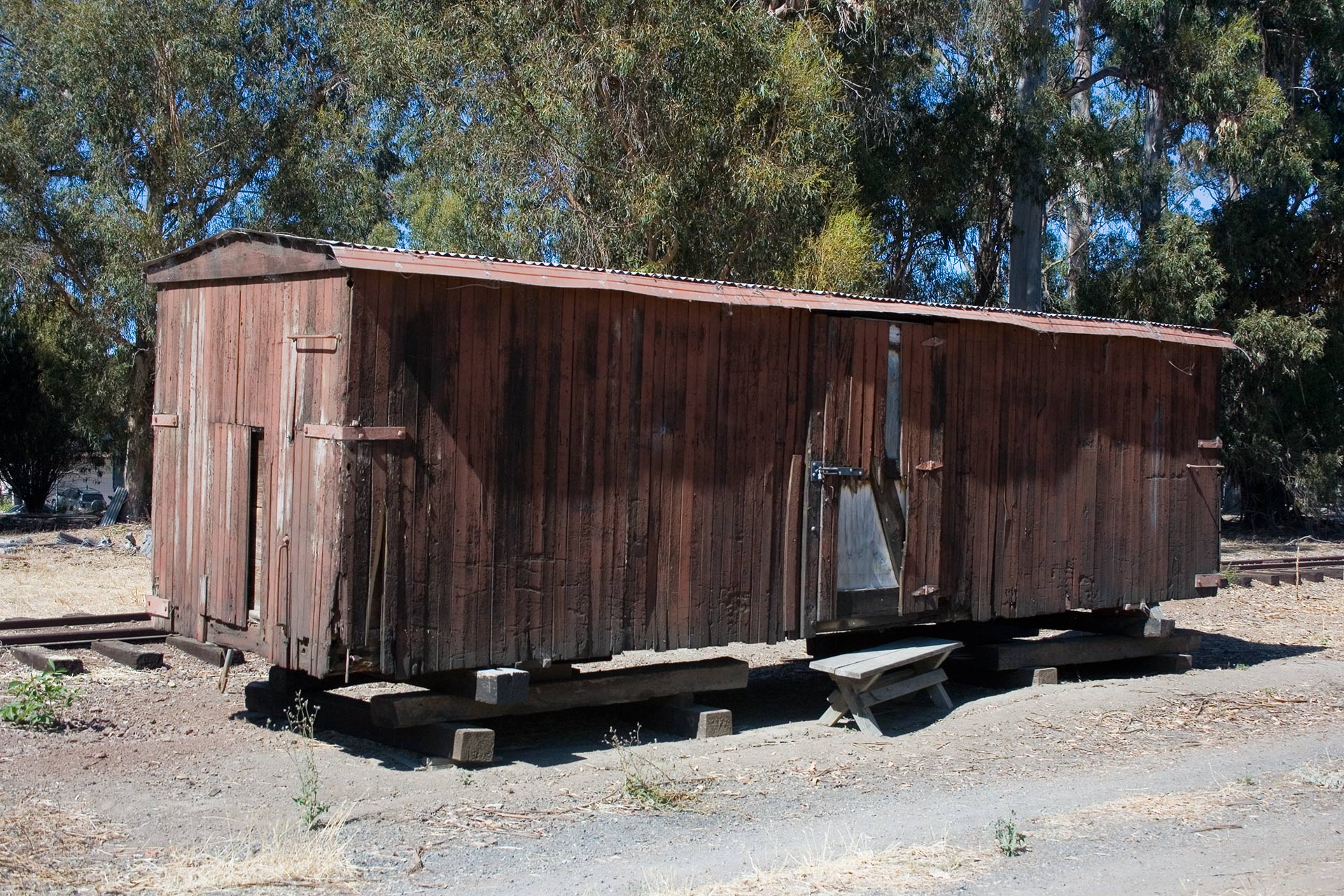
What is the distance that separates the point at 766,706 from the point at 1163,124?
21.7 metres

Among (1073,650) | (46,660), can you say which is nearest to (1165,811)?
(1073,650)

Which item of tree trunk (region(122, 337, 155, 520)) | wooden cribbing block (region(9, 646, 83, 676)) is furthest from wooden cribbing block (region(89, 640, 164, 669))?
tree trunk (region(122, 337, 155, 520))

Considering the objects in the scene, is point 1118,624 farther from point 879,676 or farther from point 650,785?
point 650,785

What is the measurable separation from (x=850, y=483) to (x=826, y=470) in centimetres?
34

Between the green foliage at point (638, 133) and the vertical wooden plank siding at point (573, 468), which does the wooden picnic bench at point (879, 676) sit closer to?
the vertical wooden plank siding at point (573, 468)

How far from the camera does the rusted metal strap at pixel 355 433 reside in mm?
7328

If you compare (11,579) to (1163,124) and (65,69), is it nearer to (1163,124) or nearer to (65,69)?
(65,69)

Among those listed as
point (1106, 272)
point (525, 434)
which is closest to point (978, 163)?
point (1106, 272)

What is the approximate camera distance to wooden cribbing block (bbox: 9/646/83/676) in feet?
32.9

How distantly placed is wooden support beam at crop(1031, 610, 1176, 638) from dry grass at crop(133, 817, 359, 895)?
805cm

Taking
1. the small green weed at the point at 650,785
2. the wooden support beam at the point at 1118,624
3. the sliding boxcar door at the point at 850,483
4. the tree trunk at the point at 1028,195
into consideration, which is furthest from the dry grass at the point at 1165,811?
the tree trunk at the point at 1028,195

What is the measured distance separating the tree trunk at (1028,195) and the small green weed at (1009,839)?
1971 centimetres

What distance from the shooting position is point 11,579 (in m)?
16.7

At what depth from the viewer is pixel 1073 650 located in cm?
1174
